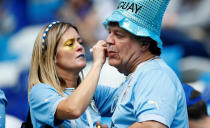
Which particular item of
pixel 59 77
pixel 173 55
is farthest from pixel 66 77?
pixel 173 55

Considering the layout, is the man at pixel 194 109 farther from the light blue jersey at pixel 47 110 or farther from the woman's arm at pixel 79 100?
the woman's arm at pixel 79 100

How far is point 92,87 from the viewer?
8.42 ft

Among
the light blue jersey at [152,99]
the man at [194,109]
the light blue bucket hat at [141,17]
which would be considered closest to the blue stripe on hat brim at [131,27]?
the light blue bucket hat at [141,17]

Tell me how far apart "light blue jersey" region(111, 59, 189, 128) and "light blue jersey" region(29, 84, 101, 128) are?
1.30ft

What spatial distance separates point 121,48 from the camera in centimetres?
257

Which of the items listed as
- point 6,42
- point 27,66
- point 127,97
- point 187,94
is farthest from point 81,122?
point 6,42

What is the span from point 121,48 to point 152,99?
505mm

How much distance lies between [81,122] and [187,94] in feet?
3.31

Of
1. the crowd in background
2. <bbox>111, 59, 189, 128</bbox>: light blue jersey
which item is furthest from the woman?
the crowd in background

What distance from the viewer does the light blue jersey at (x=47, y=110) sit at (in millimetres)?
2615

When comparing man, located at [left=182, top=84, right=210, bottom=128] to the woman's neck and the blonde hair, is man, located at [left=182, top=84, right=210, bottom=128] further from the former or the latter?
the blonde hair

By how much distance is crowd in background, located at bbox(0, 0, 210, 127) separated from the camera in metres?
4.75

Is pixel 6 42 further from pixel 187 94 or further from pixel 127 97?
pixel 127 97

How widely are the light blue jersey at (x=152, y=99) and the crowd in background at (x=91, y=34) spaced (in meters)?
2.32
